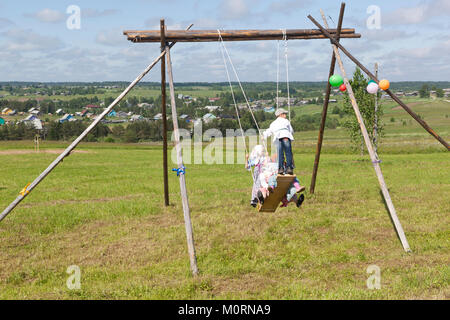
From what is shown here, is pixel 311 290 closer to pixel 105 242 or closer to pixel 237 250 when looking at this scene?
pixel 237 250

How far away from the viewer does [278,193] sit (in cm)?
929

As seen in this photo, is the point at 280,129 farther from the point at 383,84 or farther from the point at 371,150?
the point at 383,84

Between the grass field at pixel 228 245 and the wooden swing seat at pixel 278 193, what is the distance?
37.9 inches

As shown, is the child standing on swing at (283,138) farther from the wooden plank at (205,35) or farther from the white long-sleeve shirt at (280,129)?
the wooden plank at (205,35)

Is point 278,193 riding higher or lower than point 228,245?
higher

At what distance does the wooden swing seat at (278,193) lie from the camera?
8867 mm

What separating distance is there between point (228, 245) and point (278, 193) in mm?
1850

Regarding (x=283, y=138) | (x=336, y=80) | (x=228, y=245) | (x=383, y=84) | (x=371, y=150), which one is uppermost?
(x=336, y=80)

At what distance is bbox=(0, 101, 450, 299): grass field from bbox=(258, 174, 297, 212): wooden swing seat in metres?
0.96

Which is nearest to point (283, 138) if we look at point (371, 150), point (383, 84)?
point (371, 150)

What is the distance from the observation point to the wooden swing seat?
8.87m

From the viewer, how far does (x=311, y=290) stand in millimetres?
7383

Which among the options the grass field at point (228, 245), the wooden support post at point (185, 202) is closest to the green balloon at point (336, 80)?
the grass field at point (228, 245)

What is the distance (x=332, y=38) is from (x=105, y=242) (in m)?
7.38
